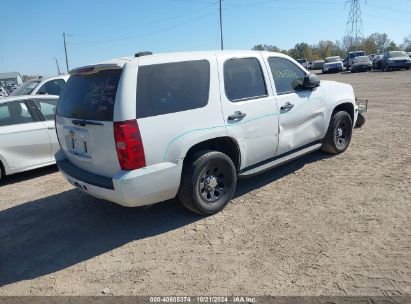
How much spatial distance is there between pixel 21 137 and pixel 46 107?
828 millimetres

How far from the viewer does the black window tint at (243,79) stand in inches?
172

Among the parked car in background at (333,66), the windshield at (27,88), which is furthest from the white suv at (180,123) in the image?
the parked car in background at (333,66)

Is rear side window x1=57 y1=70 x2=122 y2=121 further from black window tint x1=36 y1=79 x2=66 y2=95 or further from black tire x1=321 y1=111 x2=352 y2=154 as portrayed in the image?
black window tint x1=36 y1=79 x2=66 y2=95

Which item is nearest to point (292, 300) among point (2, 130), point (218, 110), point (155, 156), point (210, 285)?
point (210, 285)

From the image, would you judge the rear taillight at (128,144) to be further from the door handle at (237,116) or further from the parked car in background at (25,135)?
the parked car in background at (25,135)

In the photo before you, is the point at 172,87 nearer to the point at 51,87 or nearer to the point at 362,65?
the point at 51,87

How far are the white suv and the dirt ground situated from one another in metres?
0.47

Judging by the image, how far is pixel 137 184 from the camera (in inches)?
141

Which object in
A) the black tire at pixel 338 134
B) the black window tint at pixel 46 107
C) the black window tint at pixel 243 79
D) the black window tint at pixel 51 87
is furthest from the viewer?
the black window tint at pixel 51 87

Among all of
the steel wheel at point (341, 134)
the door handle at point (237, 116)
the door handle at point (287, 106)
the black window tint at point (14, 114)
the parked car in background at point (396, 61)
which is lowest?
the parked car in background at point (396, 61)

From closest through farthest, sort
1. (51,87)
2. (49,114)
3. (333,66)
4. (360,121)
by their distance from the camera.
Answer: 1. (49,114)
2. (360,121)
3. (51,87)
4. (333,66)

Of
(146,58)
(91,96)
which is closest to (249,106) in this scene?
(146,58)

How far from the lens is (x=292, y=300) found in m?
2.83

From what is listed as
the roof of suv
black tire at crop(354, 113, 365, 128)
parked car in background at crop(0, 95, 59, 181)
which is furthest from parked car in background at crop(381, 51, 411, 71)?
parked car in background at crop(0, 95, 59, 181)
